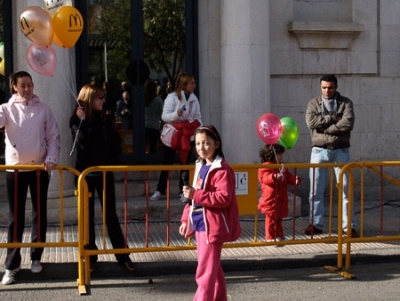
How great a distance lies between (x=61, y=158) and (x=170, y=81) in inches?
95.5

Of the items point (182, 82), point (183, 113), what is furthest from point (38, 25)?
point (183, 113)

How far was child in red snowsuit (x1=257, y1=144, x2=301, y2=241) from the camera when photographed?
7.98 meters

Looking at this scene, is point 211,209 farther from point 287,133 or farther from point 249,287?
point 287,133

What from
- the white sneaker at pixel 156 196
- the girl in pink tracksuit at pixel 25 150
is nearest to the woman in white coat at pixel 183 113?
the white sneaker at pixel 156 196

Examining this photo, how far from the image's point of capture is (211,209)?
570cm

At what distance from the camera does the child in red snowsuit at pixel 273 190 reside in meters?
7.98

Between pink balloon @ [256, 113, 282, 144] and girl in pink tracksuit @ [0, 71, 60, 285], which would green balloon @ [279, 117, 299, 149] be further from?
girl in pink tracksuit @ [0, 71, 60, 285]

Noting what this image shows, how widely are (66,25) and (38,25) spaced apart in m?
Result: 0.35

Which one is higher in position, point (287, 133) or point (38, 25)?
point (38, 25)

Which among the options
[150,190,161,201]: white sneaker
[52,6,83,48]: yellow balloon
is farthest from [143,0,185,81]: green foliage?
[52,6,83,48]: yellow balloon

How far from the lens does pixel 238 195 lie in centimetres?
784

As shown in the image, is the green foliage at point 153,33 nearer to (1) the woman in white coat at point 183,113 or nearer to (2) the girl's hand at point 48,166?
(1) the woman in white coat at point 183,113

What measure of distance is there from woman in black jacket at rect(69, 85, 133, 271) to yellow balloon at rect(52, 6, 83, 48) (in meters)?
0.82

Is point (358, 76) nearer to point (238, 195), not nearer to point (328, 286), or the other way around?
point (238, 195)
